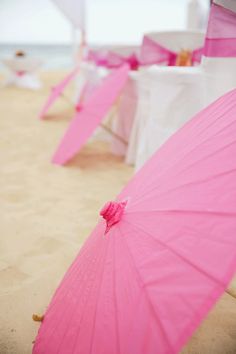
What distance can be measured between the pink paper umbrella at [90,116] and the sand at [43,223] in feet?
0.43

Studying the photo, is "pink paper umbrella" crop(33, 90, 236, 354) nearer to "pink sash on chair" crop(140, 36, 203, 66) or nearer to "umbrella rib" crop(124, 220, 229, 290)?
"umbrella rib" crop(124, 220, 229, 290)

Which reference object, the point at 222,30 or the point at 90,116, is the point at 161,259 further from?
the point at 90,116

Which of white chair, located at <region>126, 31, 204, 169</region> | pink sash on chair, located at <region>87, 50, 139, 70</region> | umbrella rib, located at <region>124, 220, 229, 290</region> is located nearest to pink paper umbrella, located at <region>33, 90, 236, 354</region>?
umbrella rib, located at <region>124, 220, 229, 290</region>

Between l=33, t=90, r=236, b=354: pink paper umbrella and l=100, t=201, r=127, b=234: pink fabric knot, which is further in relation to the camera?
l=100, t=201, r=127, b=234: pink fabric knot

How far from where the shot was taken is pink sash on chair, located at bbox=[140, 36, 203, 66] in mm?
2238

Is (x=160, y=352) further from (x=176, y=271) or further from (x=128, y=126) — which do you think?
(x=128, y=126)

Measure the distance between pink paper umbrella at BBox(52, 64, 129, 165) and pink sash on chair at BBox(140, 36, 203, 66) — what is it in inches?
9.1

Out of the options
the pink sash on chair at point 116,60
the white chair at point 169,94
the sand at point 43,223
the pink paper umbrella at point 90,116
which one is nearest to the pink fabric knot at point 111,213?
the sand at point 43,223

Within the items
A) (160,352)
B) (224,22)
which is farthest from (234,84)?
(160,352)

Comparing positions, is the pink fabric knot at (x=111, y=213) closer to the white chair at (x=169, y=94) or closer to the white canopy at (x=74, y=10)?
the white chair at (x=169, y=94)

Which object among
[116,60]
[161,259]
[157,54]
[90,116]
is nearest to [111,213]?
[161,259]

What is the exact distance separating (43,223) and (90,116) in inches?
37.7

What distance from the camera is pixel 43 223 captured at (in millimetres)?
1849

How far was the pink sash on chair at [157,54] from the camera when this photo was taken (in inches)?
88.1
